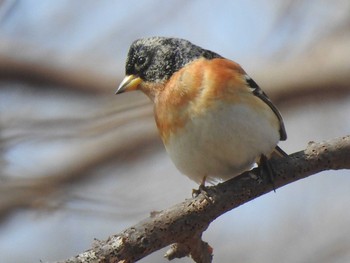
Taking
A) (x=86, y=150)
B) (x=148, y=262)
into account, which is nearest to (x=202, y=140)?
(x=86, y=150)

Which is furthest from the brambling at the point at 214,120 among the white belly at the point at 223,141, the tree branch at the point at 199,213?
the tree branch at the point at 199,213

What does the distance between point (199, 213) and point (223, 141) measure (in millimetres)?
497

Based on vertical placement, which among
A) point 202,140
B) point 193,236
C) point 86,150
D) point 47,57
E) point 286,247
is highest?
point 47,57

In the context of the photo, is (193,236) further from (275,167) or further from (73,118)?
(73,118)

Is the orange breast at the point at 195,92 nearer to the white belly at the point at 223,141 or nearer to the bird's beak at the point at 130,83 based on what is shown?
the white belly at the point at 223,141

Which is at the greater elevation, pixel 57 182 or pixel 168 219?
pixel 57 182

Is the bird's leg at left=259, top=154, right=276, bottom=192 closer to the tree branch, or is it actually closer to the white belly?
the tree branch

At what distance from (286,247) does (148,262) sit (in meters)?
1.04

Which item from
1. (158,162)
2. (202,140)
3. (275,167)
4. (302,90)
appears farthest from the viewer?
(158,162)

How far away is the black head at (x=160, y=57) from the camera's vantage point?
4055 mm

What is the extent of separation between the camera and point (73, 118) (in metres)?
5.60

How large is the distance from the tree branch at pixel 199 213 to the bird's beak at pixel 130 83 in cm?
86

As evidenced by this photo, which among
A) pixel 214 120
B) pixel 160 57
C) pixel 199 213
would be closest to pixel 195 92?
pixel 214 120

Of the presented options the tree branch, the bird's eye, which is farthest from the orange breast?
the tree branch
